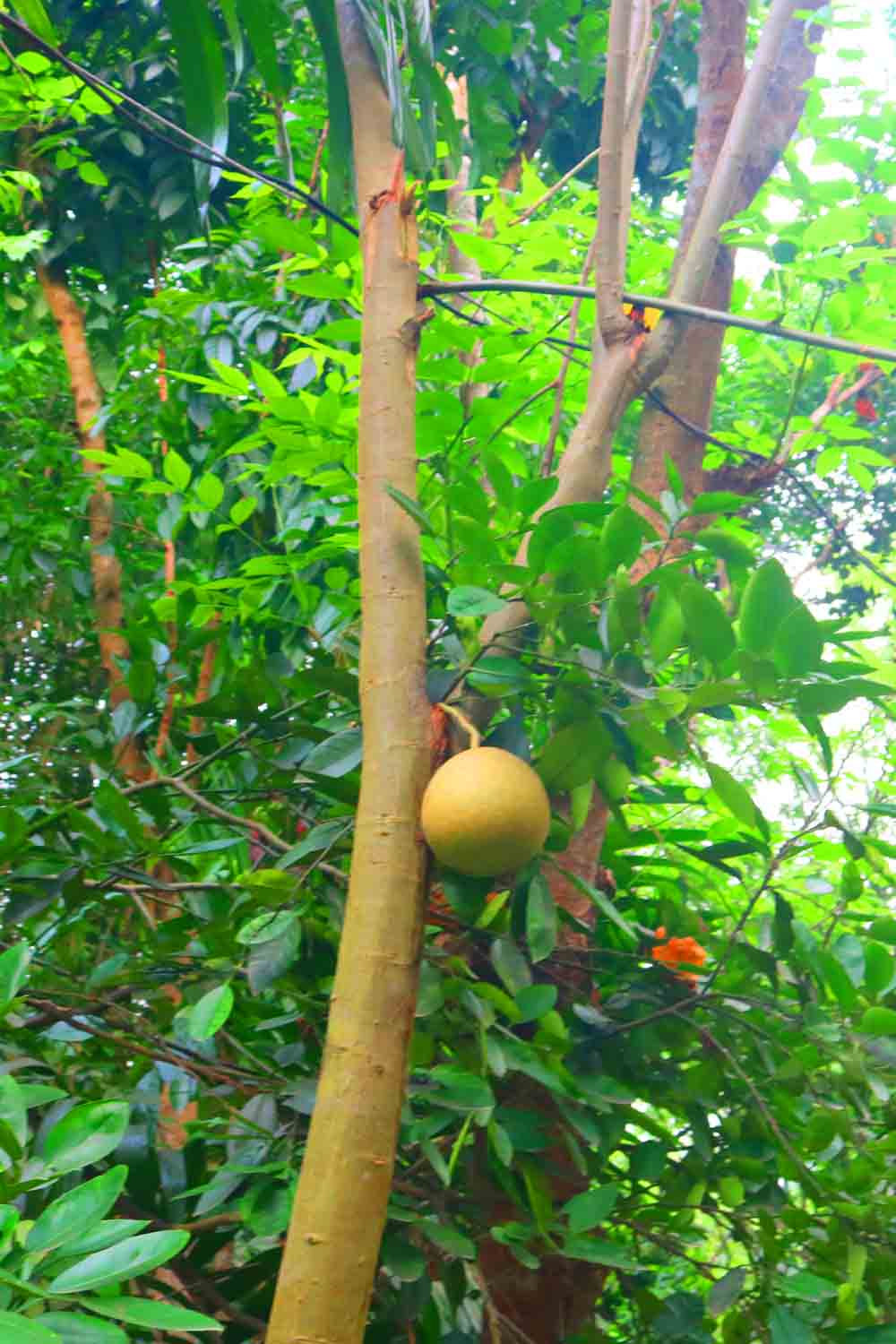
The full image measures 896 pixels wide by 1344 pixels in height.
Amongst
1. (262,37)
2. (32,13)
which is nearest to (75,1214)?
(262,37)

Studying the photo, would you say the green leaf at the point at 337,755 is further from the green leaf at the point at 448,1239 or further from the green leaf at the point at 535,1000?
the green leaf at the point at 448,1239

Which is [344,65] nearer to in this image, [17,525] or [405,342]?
[405,342]

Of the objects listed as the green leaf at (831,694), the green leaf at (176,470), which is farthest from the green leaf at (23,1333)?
the green leaf at (176,470)

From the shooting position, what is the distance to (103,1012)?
122 centimetres

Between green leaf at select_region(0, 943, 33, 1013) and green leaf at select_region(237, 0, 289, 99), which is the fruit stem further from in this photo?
green leaf at select_region(237, 0, 289, 99)

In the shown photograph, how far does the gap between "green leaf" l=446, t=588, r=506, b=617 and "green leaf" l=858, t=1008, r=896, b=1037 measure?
538mm

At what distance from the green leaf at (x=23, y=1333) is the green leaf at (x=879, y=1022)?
80 cm

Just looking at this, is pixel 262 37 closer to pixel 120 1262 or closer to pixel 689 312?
pixel 689 312

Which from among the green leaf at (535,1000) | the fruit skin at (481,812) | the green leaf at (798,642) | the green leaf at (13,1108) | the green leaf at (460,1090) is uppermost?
the green leaf at (798,642)

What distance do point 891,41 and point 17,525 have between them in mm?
4197

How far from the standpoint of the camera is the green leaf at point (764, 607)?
0.90m

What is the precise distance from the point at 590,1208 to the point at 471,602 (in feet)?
1.74

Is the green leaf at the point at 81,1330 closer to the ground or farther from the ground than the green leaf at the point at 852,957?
farther from the ground

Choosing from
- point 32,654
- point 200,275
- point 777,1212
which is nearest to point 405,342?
point 777,1212
